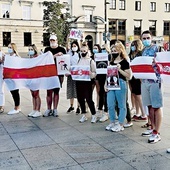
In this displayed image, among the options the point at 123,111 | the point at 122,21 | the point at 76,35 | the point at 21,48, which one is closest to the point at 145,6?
the point at 122,21

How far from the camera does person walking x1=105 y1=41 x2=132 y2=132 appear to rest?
6.25 metres

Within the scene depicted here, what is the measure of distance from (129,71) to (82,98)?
60.8 inches

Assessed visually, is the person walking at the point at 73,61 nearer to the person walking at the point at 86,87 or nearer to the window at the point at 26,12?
the person walking at the point at 86,87

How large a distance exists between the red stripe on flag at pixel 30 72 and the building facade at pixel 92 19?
26952mm

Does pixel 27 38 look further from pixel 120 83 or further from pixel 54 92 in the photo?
pixel 120 83

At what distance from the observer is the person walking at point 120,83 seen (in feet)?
20.5

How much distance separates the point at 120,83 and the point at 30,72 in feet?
9.29

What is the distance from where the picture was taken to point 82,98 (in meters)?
7.29

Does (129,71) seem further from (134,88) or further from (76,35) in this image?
(76,35)

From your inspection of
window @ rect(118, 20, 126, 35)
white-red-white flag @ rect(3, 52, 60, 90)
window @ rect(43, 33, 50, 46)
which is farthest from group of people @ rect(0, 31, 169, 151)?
window @ rect(118, 20, 126, 35)

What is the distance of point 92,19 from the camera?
1984 inches

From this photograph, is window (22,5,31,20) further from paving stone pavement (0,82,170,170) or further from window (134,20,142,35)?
paving stone pavement (0,82,170,170)

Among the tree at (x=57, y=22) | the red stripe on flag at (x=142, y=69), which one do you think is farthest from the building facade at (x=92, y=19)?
the red stripe on flag at (x=142, y=69)

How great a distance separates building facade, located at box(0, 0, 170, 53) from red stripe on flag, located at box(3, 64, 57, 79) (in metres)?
27.0
